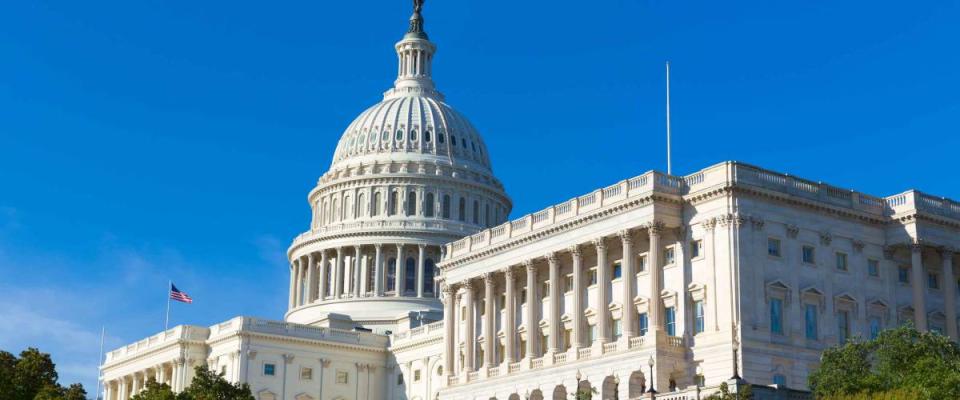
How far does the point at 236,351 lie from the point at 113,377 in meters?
24.7

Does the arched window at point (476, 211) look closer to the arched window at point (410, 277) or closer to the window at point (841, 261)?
the arched window at point (410, 277)

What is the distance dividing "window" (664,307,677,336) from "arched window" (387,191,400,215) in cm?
7130

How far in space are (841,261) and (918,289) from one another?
16.6 feet

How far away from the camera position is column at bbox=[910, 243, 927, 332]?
9281 centimetres

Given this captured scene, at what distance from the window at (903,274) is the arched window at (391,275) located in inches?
2727

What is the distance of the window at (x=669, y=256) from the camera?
92.6 metres

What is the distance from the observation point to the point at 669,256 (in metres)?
93.1

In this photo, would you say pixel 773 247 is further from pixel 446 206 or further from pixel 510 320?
pixel 446 206

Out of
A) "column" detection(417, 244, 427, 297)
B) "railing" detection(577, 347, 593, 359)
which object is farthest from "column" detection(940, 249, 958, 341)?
"column" detection(417, 244, 427, 297)

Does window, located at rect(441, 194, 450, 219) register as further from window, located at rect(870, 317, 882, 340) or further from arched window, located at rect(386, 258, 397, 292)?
window, located at rect(870, 317, 882, 340)

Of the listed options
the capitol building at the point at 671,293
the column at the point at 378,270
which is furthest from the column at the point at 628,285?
the column at the point at 378,270

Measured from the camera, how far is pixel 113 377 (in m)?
148

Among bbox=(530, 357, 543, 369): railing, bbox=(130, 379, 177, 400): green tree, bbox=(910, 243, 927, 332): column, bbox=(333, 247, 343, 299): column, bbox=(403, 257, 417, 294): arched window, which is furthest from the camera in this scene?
bbox=(333, 247, 343, 299): column

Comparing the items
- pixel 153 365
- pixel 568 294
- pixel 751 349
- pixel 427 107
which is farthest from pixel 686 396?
pixel 427 107
